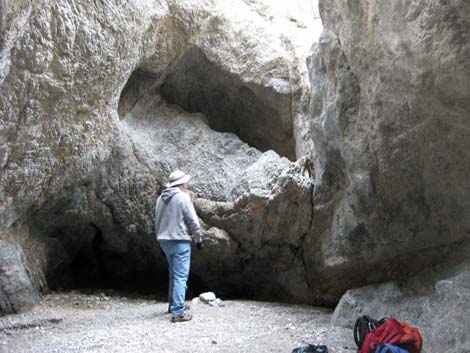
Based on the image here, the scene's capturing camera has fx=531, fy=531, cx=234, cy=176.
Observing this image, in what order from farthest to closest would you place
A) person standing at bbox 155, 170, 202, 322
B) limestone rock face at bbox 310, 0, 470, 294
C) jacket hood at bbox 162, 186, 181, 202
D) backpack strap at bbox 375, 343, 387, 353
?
1. jacket hood at bbox 162, 186, 181, 202
2. person standing at bbox 155, 170, 202, 322
3. limestone rock face at bbox 310, 0, 470, 294
4. backpack strap at bbox 375, 343, 387, 353

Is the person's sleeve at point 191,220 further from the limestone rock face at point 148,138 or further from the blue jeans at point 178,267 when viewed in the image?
the limestone rock face at point 148,138

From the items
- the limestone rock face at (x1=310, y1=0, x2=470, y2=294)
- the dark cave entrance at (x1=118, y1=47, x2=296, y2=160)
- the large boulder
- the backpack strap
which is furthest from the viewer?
the dark cave entrance at (x1=118, y1=47, x2=296, y2=160)

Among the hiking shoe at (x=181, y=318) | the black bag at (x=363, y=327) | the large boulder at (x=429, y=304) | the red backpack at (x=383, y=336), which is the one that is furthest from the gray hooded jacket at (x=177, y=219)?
the red backpack at (x=383, y=336)

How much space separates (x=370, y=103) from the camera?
4.66 metres

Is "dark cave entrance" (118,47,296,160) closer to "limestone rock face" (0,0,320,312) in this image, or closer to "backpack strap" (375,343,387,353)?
"limestone rock face" (0,0,320,312)

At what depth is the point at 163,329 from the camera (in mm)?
4871

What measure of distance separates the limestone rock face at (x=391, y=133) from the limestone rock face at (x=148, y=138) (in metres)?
0.86

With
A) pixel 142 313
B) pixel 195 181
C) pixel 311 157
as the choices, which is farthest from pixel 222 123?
pixel 142 313

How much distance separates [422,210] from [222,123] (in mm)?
3916

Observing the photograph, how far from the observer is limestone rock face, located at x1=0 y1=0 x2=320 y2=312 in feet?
17.5

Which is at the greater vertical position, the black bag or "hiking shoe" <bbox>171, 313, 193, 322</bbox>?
the black bag

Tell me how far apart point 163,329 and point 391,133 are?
268cm

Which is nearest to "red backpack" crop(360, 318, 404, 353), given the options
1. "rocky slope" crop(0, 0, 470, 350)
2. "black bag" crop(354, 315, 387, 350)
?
"black bag" crop(354, 315, 387, 350)

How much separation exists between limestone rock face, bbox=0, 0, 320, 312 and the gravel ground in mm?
583
